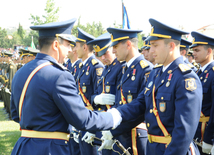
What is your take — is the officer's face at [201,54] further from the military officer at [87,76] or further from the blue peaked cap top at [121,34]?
the military officer at [87,76]

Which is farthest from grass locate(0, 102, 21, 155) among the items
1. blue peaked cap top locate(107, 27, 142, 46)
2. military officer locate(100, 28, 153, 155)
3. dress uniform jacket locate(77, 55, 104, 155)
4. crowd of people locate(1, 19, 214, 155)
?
blue peaked cap top locate(107, 27, 142, 46)

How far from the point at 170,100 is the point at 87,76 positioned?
10.5 feet

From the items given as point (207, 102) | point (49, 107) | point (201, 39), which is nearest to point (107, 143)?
point (49, 107)

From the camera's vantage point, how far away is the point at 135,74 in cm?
411

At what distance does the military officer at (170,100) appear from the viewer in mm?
2676

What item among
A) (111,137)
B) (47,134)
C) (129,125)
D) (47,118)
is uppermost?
(47,118)

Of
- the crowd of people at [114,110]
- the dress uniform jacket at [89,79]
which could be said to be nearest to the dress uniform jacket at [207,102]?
the crowd of people at [114,110]

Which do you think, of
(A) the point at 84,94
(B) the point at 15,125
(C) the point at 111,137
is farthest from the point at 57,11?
(C) the point at 111,137

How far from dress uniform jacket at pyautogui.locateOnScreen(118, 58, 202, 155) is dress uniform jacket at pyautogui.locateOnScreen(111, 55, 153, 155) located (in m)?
0.66

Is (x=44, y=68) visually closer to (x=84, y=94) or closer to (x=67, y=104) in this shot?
(x=67, y=104)

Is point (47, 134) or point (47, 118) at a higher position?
point (47, 118)

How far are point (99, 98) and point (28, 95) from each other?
221 centimetres

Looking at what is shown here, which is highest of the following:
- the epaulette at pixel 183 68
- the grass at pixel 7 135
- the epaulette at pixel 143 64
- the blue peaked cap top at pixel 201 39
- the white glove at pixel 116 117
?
the blue peaked cap top at pixel 201 39

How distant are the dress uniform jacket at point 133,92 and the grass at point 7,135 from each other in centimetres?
442
